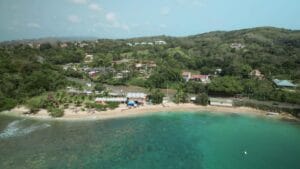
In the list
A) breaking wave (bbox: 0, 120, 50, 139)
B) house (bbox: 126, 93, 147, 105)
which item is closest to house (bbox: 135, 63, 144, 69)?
house (bbox: 126, 93, 147, 105)

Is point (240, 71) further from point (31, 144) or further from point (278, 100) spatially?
point (31, 144)

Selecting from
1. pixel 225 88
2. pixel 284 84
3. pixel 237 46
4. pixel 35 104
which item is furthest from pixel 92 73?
pixel 237 46

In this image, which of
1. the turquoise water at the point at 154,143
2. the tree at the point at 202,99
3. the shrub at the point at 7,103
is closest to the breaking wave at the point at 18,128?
the turquoise water at the point at 154,143

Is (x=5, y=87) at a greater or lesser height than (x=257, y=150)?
greater

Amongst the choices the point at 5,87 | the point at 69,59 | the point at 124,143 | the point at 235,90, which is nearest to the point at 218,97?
the point at 235,90

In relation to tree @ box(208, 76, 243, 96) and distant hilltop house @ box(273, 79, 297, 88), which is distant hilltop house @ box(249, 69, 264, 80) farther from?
tree @ box(208, 76, 243, 96)

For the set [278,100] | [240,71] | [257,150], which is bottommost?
[257,150]
